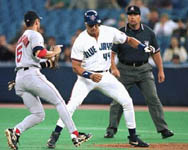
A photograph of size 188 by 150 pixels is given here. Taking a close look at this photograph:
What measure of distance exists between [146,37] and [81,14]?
9.75 metres

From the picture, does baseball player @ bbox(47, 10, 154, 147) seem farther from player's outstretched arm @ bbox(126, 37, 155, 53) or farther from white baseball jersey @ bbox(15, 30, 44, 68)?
white baseball jersey @ bbox(15, 30, 44, 68)

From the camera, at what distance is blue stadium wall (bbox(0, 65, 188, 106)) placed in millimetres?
15445

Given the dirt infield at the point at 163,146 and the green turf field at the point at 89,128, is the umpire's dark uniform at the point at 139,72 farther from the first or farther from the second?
the dirt infield at the point at 163,146

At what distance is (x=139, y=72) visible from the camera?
10.4 metres

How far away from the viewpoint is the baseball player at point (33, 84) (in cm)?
858

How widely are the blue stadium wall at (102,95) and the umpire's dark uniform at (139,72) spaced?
512 cm

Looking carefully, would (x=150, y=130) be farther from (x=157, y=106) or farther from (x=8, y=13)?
(x=8, y=13)

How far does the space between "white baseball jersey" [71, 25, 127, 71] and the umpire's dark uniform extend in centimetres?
94

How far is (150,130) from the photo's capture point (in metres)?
11.3

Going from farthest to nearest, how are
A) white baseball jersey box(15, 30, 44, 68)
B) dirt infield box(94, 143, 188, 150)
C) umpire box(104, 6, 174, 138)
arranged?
1. umpire box(104, 6, 174, 138)
2. dirt infield box(94, 143, 188, 150)
3. white baseball jersey box(15, 30, 44, 68)

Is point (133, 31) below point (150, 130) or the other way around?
the other way around

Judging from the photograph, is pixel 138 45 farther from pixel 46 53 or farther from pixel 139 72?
pixel 46 53

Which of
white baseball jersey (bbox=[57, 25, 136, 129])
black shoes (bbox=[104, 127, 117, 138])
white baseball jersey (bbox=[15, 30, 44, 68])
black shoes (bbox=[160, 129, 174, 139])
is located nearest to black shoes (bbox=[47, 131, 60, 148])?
white baseball jersey (bbox=[57, 25, 136, 129])

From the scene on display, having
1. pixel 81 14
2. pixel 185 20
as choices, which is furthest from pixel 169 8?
pixel 81 14
